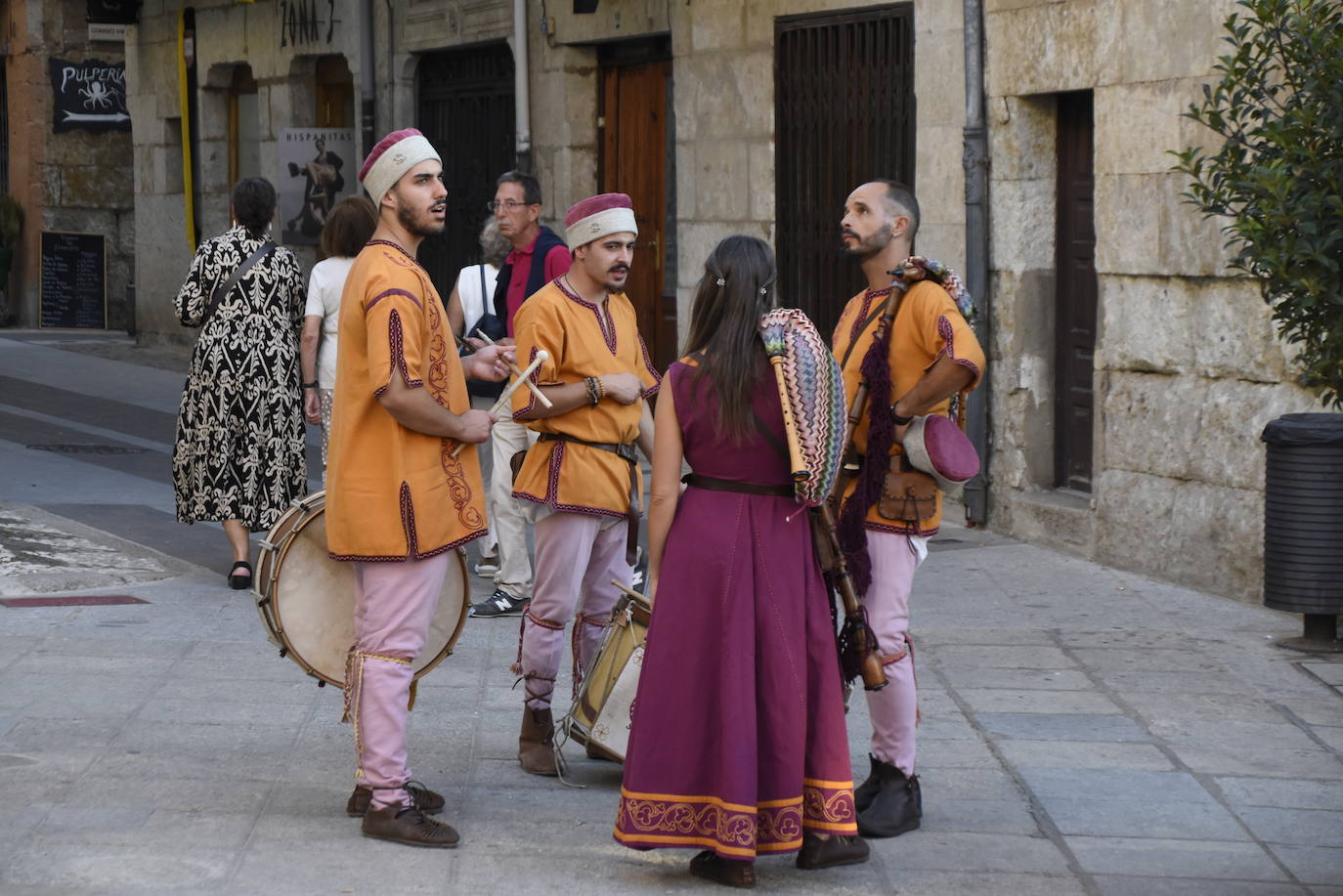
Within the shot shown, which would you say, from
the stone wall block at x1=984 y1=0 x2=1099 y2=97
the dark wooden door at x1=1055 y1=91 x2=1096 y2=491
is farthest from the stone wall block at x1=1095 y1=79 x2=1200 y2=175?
the dark wooden door at x1=1055 y1=91 x2=1096 y2=491

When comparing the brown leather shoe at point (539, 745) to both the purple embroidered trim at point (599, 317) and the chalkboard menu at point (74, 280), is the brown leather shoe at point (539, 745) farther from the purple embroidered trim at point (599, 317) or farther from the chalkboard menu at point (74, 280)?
the chalkboard menu at point (74, 280)

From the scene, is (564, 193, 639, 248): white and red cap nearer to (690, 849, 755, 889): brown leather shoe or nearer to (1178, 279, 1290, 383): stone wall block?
(690, 849, 755, 889): brown leather shoe

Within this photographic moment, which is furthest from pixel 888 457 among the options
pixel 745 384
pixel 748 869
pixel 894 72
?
pixel 894 72

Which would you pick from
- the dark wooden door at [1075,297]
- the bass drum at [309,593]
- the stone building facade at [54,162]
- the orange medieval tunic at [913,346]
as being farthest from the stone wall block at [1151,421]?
the stone building facade at [54,162]

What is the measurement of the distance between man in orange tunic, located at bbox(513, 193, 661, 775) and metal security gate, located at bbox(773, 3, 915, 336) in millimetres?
5318

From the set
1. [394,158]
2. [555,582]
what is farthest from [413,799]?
[394,158]

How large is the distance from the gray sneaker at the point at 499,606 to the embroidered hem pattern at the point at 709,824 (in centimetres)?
341

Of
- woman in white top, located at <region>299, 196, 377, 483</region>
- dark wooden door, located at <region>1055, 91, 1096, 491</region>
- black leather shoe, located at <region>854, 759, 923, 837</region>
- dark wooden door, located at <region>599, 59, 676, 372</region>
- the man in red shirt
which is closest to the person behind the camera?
black leather shoe, located at <region>854, 759, 923, 837</region>

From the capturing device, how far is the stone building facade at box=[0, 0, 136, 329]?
Result: 23812mm

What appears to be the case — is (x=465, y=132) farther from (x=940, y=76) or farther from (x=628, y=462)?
(x=628, y=462)

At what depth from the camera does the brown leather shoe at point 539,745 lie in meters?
5.88

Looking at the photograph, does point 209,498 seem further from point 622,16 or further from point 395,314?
point 622,16

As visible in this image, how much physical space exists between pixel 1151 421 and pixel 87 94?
18.1 m

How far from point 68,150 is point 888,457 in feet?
67.6
